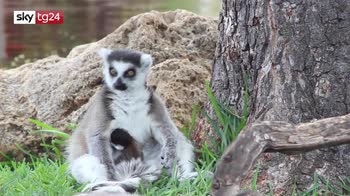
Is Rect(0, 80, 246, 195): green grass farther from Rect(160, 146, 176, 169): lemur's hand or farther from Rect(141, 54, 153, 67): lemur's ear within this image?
Rect(141, 54, 153, 67): lemur's ear

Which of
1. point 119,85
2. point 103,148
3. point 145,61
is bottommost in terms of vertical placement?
point 103,148

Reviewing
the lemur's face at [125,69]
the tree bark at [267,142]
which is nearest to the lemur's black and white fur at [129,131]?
the lemur's face at [125,69]

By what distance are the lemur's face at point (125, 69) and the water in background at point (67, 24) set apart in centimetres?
610

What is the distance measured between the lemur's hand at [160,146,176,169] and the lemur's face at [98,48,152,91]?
1.37 ft

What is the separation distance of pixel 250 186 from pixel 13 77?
2894 mm

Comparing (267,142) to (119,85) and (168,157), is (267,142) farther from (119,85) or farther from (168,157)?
(119,85)

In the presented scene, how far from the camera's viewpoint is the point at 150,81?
5891 mm

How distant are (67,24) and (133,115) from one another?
8256 millimetres

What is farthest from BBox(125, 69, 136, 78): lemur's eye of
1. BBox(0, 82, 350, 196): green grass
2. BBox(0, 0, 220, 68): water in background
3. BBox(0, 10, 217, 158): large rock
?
BBox(0, 0, 220, 68): water in background

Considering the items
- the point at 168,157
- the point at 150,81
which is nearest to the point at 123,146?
the point at 168,157

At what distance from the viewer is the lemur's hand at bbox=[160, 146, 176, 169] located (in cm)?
500

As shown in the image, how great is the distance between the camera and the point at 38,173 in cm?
494

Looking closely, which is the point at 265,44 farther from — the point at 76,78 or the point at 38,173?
the point at 76,78

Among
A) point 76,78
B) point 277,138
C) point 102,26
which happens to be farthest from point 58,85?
point 102,26
